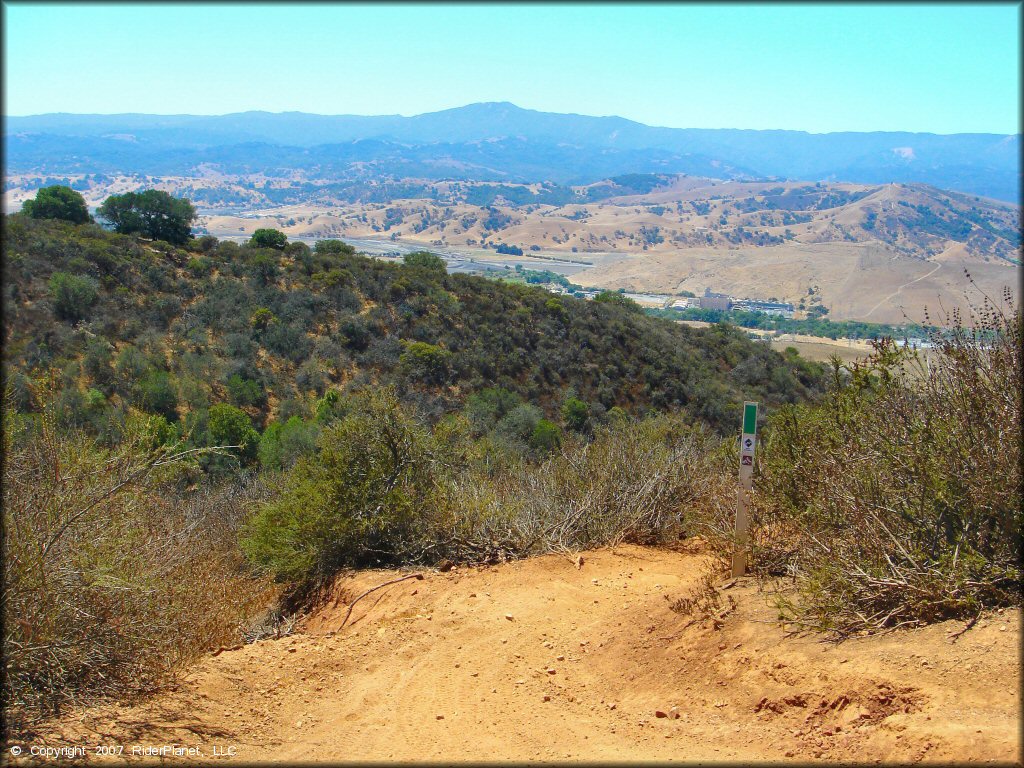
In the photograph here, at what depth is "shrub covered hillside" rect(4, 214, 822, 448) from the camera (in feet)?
67.1

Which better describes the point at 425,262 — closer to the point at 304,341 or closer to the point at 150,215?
the point at 150,215

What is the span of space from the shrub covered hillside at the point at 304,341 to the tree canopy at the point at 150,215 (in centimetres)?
173

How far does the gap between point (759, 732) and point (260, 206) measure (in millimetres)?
180011

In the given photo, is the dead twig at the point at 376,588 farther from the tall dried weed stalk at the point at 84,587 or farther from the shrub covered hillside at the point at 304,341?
the shrub covered hillside at the point at 304,341

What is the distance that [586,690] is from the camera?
533 cm

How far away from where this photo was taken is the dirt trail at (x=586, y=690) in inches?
157

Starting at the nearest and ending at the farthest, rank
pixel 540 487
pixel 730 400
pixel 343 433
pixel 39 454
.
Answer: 1. pixel 39 454
2. pixel 343 433
3. pixel 540 487
4. pixel 730 400

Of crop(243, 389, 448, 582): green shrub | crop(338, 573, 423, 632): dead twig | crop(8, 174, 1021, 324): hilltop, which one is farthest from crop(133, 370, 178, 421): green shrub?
crop(8, 174, 1021, 324): hilltop

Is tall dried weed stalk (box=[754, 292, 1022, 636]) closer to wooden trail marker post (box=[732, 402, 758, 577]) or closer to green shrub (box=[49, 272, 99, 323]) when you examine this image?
wooden trail marker post (box=[732, 402, 758, 577])

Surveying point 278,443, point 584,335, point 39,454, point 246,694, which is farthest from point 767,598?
point 584,335

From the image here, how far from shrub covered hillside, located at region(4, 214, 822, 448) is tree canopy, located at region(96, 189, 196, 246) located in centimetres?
173

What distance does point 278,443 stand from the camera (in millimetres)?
17359

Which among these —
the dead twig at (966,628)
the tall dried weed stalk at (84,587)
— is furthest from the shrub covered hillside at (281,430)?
the dead twig at (966,628)

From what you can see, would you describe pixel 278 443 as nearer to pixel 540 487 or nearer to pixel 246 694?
pixel 540 487
